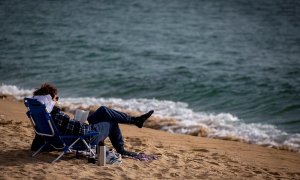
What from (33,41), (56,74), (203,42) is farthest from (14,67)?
(203,42)

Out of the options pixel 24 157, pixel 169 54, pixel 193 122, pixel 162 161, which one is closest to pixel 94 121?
pixel 24 157

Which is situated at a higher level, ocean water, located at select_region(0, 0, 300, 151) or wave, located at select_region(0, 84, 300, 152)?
ocean water, located at select_region(0, 0, 300, 151)

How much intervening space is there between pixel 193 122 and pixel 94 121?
5.87m

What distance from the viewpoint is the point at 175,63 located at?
23031mm

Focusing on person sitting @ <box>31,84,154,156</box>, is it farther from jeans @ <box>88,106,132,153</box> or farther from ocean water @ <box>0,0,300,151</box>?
ocean water @ <box>0,0,300,151</box>

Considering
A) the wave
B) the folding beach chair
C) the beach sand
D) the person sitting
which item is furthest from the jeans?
the wave

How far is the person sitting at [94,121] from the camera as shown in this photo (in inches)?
278

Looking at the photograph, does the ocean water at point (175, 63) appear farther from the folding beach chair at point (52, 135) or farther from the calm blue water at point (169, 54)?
the folding beach chair at point (52, 135)

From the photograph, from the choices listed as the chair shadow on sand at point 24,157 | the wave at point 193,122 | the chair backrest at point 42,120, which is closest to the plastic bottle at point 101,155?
the chair shadow on sand at point 24,157

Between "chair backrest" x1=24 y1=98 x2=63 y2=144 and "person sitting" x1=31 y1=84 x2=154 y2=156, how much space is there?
153 millimetres

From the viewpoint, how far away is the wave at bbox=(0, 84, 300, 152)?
1172 centimetres

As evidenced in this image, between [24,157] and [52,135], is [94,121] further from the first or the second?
[24,157]

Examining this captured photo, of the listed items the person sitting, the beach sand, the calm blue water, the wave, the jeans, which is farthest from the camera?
the calm blue water

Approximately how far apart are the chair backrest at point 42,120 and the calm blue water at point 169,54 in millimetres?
7896
